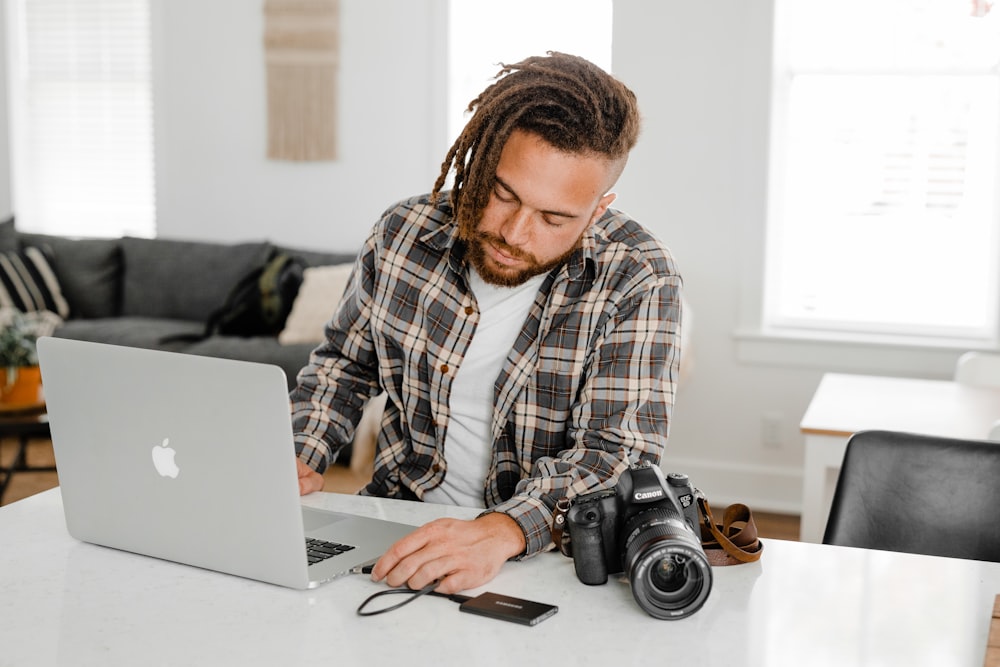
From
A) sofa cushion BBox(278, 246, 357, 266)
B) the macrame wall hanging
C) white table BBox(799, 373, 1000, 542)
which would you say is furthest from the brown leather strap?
the macrame wall hanging

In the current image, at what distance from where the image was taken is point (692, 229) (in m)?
4.10

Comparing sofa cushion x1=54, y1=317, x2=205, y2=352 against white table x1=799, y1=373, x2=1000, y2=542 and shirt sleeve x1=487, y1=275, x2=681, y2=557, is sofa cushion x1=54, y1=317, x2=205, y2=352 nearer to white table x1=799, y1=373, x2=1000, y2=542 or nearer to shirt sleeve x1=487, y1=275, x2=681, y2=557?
white table x1=799, y1=373, x2=1000, y2=542

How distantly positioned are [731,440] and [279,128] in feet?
7.78

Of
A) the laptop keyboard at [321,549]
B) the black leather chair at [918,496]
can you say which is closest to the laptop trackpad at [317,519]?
the laptop keyboard at [321,549]

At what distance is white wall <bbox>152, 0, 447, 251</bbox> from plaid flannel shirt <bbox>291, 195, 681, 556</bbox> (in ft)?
9.28

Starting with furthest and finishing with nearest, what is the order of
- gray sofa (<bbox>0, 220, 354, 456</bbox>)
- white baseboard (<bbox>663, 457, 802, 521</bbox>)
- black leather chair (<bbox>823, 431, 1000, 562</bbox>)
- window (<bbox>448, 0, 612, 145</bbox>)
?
gray sofa (<bbox>0, 220, 354, 456</bbox>) → window (<bbox>448, 0, 612, 145</bbox>) → white baseboard (<bbox>663, 457, 802, 521</bbox>) → black leather chair (<bbox>823, 431, 1000, 562</bbox>)

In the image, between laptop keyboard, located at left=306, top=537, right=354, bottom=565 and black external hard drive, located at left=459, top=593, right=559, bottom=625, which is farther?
laptop keyboard, located at left=306, top=537, right=354, bottom=565

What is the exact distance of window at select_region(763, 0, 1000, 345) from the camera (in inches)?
149

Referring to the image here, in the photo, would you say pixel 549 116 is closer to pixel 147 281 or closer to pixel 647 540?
pixel 647 540

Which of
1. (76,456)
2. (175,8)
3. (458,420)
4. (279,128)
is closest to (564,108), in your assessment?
(458,420)

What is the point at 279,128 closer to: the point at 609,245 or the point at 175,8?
the point at 175,8

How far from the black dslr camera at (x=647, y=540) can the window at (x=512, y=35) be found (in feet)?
10.3

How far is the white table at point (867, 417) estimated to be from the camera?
2.44 meters

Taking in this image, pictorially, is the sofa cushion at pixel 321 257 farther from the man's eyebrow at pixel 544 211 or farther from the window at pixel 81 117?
the man's eyebrow at pixel 544 211
